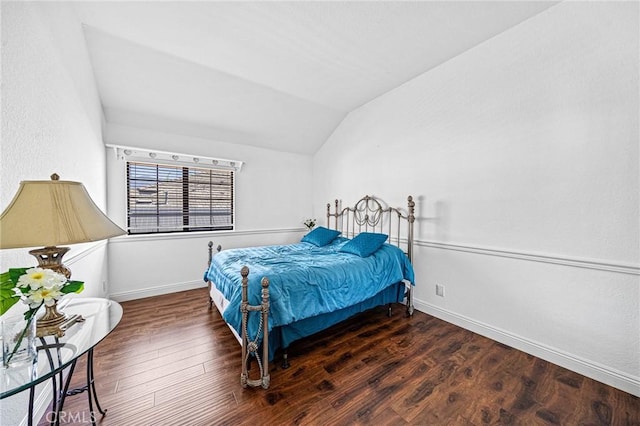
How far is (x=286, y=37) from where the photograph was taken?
2.31m

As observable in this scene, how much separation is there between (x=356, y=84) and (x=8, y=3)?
2.97 m

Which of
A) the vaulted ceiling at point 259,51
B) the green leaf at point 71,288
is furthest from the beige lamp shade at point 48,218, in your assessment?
the vaulted ceiling at point 259,51

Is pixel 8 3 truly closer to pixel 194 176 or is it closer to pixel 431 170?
pixel 194 176

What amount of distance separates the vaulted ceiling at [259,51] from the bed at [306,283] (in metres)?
1.70

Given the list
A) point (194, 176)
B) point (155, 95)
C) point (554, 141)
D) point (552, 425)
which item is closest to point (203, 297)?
point (194, 176)

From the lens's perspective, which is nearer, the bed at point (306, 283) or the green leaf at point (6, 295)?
the green leaf at point (6, 295)

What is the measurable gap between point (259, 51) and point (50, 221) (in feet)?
7.71

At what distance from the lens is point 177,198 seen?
3732 mm

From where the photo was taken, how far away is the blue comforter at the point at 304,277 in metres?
1.88

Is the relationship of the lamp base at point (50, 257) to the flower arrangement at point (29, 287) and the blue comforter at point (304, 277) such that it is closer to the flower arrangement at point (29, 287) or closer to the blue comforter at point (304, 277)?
the flower arrangement at point (29, 287)

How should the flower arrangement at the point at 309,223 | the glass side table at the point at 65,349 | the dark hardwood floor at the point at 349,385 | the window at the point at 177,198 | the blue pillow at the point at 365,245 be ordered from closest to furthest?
the glass side table at the point at 65,349
the dark hardwood floor at the point at 349,385
the blue pillow at the point at 365,245
the window at the point at 177,198
the flower arrangement at the point at 309,223

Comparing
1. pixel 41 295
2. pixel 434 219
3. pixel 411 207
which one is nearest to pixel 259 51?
pixel 411 207

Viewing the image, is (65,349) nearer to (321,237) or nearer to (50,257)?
(50,257)

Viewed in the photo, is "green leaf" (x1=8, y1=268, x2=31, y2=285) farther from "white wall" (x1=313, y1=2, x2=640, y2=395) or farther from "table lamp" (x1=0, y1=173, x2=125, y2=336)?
"white wall" (x1=313, y1=2, x2=640, y2=395)
